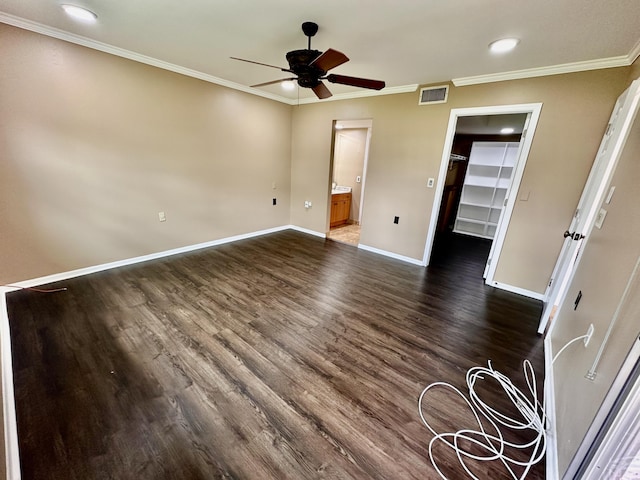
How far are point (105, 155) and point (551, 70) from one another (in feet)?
16.2

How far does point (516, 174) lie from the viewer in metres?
2.93

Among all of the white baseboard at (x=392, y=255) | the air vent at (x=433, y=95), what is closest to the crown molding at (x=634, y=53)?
the air vent at (x=433, y=95)

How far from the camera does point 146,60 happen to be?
2.96 metres

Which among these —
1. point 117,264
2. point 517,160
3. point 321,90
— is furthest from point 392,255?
point 117,264

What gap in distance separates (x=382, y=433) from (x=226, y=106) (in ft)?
14.4

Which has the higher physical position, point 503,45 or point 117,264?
point 503,45

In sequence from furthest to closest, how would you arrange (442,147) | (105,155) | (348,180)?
(348,180)
(442,147)
(105,155)

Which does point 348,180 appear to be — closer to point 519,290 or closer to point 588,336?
point 519,290

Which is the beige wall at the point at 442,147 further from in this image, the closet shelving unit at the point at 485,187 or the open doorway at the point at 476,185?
the closet shelving unit at the point at 485,187

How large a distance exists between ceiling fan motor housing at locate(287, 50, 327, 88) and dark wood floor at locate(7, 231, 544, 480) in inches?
85.0

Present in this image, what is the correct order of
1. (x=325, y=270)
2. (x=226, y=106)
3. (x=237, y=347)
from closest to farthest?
(x=237, y=347) → (x=325, y=270) → (x=226, y=106)

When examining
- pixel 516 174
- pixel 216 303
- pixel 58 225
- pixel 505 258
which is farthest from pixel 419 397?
pixel 58 225

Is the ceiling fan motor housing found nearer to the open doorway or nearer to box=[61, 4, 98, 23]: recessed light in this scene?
box=[61, 4, 98, 23]: recessed light

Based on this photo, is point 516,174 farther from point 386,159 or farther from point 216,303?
point 216,303
